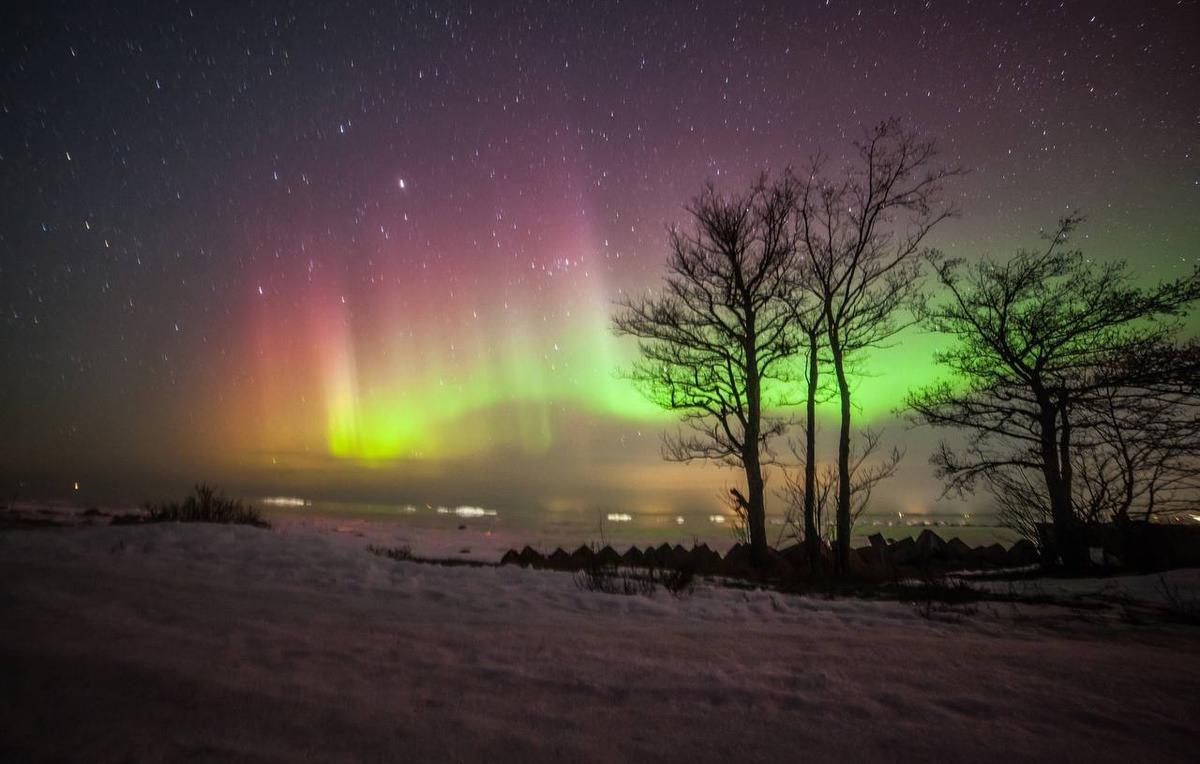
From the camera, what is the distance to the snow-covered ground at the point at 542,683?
173cm

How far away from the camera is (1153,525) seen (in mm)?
9602

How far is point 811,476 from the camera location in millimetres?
11180

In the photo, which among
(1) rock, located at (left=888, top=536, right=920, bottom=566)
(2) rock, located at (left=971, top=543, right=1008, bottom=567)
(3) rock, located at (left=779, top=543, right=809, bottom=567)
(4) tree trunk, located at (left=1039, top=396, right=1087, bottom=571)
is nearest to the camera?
(4) tree trunk, located at (left=1039, top=396, right=1087, bottom=571)

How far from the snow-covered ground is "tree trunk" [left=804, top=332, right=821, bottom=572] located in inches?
260

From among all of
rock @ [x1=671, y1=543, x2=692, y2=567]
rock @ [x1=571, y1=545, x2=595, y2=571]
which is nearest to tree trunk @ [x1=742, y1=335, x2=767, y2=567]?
rock @ [x1=671, y1=543, x2=692, y2=567]

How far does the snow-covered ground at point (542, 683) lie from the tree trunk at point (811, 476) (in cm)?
661

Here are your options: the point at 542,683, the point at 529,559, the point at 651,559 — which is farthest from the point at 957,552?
the point at 542,683

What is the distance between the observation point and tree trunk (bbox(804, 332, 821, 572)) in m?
10.6

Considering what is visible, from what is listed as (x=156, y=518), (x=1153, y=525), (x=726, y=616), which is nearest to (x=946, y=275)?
(x=1153, y=525)

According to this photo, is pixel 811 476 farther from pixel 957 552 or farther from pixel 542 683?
pixel 542 683

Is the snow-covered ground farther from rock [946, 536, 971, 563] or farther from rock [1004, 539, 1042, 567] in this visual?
rock [1004, 539, 1042, 567]

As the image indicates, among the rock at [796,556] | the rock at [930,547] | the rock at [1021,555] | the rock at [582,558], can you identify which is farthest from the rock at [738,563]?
the rock at [1021,555]

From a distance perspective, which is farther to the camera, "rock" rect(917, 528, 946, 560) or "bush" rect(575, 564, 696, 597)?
"rock" rect(917, 528, 946, 560)

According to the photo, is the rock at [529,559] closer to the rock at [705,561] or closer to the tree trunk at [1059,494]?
the rock at [705,561]
